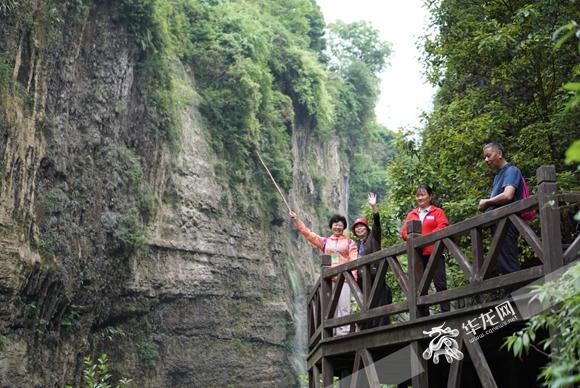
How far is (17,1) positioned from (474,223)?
45.0 feet

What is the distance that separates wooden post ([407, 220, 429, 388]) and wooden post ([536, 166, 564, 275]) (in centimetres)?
151

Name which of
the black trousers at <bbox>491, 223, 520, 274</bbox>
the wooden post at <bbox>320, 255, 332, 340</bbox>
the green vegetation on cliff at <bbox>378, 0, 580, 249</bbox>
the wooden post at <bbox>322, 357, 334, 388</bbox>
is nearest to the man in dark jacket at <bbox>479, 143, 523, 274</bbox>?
the black trousers at <bbox>491, 223, 520, 274</bbox>

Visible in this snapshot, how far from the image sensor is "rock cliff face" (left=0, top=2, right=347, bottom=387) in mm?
16750

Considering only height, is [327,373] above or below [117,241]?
below

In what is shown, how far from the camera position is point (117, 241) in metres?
19.8

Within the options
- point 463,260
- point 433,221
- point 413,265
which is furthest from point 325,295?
point 463,260

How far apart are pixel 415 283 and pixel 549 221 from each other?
5.14 feet

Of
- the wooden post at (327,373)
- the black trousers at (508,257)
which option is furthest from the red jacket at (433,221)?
the wooden post at (327,373)

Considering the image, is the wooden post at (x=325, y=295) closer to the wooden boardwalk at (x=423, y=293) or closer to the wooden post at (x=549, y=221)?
the wooden boardwalk at (x=423, y=293)

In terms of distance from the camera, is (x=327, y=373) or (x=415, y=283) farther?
(x=327, y=373)

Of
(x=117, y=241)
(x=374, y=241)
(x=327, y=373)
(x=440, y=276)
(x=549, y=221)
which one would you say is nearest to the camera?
(x=549, y=221)

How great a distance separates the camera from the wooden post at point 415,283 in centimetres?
640

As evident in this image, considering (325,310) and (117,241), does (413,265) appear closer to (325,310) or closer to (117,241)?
(325,310)

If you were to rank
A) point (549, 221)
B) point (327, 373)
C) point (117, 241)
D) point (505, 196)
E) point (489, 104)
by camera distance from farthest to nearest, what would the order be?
1. point (117, 241)
2. point (489, 104)
3. point (327, 373)
4. point (505, 196)
5. point (549, 221)
